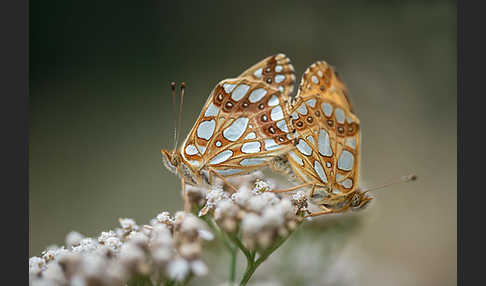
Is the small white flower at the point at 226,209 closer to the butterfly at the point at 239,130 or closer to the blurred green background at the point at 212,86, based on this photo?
the butterfly at the point at 239,130

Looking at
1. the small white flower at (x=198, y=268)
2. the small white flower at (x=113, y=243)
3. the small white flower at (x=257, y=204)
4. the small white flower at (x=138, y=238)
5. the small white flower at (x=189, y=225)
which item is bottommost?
the small white flower at (x=198, y=268)

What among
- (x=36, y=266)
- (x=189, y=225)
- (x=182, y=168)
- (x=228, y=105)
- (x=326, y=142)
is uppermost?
(x=228, y=105)

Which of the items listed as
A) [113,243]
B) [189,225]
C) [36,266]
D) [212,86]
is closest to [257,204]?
[189,225]

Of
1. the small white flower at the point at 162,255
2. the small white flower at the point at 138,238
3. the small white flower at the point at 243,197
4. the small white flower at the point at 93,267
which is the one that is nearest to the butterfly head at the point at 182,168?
the small white flower at the point at 243,197

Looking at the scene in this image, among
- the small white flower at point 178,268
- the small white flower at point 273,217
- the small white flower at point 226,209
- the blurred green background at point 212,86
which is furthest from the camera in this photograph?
the blurred green background at point 212,86

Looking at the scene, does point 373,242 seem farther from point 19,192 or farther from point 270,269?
point 19,192

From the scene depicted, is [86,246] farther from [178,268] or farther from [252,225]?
[252,225]
